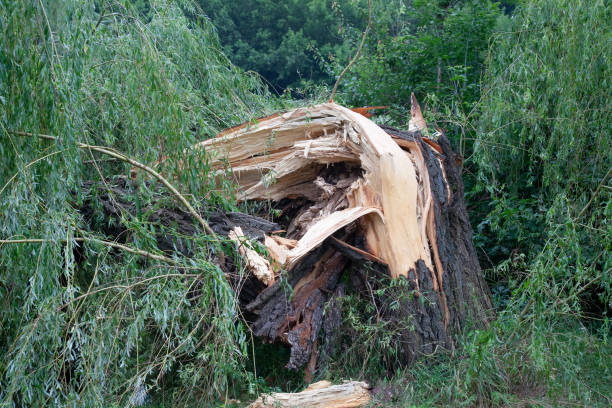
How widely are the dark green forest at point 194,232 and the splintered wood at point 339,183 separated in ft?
1.08

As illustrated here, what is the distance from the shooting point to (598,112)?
187 inches

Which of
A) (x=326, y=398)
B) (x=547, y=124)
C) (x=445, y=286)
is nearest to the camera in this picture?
(x=326, y=398)

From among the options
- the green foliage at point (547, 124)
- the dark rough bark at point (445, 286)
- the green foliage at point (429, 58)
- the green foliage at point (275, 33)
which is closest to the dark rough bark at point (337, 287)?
the dark rough bark at point (445, 286)

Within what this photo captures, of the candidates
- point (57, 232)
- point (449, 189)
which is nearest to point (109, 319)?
point (57, 232)

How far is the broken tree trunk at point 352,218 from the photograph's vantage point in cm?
407

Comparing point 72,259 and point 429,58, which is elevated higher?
point 72,259

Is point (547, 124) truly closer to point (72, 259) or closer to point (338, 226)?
point (338, 226)

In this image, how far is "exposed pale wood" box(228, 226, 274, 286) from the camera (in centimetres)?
393

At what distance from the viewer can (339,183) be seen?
4723mm

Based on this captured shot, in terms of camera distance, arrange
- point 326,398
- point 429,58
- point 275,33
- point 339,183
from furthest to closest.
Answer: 1. point 275,33
2. point 429,58
3. point 339,183
4. point 326,398

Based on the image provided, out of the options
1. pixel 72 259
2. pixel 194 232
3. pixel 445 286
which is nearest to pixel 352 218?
pixel 445 286

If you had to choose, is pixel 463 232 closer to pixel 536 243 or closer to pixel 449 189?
pixel 449 189

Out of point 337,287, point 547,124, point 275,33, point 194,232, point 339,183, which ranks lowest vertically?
point 275,33

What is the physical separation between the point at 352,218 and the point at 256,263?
75 centimetres
